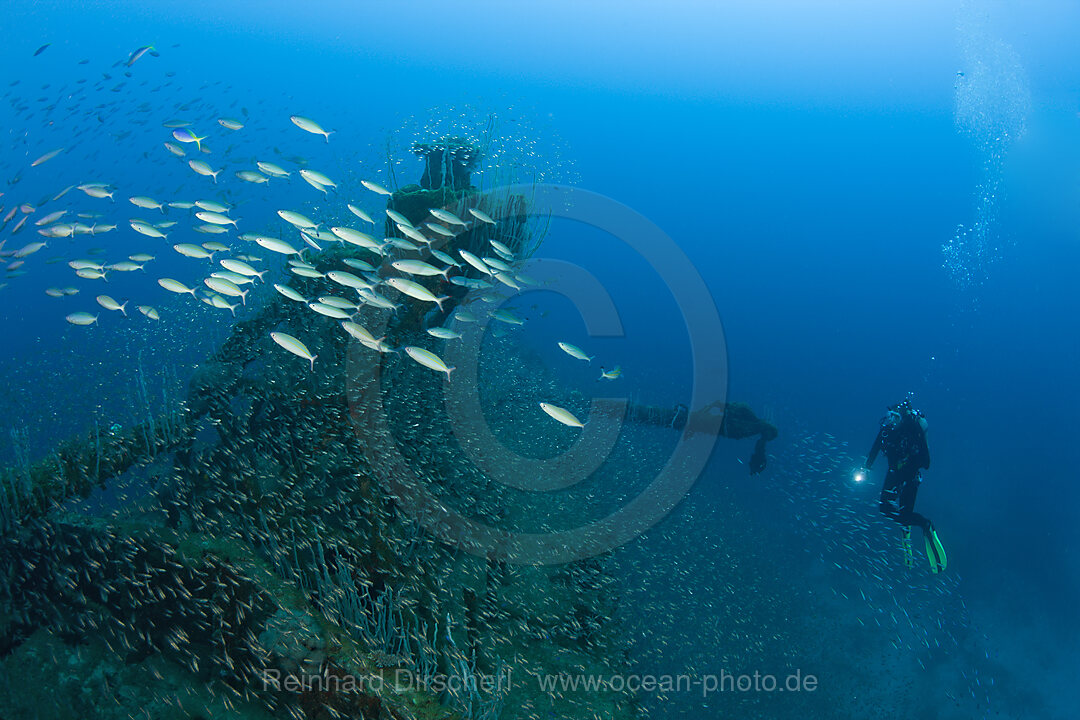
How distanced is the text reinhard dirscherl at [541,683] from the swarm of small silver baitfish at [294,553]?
3cm

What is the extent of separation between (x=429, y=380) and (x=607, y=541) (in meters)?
4.37

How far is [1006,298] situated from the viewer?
57969 millimetres

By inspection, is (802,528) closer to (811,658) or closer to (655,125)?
(811,658)

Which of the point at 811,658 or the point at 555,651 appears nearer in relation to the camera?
the point at 555,651

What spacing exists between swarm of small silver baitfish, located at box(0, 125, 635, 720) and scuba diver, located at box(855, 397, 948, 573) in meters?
7.16

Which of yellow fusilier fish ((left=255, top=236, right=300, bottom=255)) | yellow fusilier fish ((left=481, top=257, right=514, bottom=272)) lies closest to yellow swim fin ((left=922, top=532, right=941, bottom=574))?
yellow fusilier fish ((left=481, top=257, right=514, bottom=272))

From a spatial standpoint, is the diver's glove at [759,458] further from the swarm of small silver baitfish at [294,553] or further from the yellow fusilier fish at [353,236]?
the yellow fusilier fish at [353,236]

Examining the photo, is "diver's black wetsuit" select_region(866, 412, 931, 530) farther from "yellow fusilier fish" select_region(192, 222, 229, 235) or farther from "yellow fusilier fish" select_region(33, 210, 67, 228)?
"yellow fusilier fish" select_region(33, 210, 67, 228)

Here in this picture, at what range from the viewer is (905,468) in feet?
34.5

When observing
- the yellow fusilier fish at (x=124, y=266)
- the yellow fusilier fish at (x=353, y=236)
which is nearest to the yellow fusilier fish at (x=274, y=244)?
the yellow fusilier fish at (x=353, y=236)

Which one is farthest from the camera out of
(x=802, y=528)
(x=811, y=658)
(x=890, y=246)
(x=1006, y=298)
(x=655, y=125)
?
(x=655, y=125)

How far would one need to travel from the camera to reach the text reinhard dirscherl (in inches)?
150

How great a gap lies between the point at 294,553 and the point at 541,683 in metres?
3.30

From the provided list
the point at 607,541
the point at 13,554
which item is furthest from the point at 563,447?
the point at 13,554
